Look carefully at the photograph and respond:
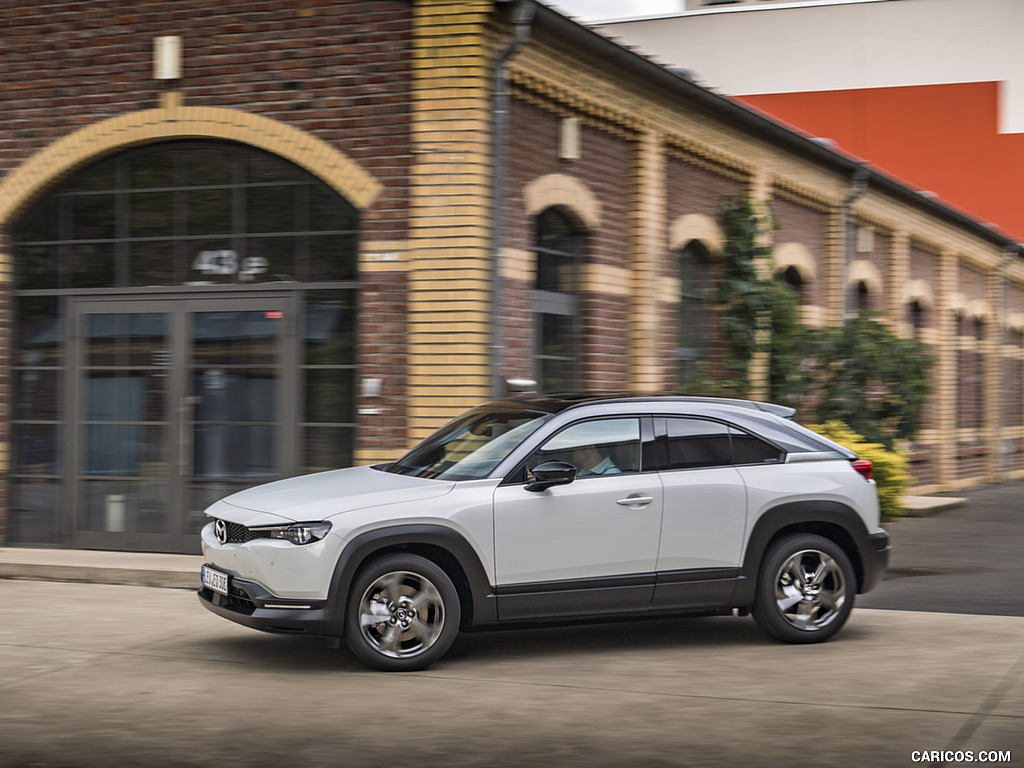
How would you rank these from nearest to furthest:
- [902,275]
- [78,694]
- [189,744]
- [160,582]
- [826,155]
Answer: [189,744] < [78,694] < [160,582] < [826,155] < [902,275]

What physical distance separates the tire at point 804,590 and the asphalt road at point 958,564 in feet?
6.10

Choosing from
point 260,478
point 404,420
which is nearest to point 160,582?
point 260,478

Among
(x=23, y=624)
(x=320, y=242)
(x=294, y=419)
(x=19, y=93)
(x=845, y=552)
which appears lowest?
(x=23, y=624)

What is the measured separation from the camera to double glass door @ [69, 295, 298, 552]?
12203mm

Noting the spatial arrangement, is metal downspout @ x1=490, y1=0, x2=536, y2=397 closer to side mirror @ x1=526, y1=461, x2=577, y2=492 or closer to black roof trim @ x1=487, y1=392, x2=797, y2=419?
black roof trim @ x1=487, y1=392, x2=797, y2=419

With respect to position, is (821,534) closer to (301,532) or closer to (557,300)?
(301,532)

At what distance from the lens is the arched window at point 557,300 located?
42.3ft

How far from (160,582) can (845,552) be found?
568 centimetres

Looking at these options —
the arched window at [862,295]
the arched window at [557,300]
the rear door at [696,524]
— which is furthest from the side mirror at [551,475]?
the arched window at [862,295]

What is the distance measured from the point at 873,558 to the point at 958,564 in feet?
15.7

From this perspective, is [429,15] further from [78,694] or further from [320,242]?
[78,694]

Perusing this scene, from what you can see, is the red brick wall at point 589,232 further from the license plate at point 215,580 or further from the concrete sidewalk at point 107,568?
the license plate at point 215,580

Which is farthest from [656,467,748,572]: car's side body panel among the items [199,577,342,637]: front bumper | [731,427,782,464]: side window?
[199,577,342,637]: front bumper

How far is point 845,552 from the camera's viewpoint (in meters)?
8.52
